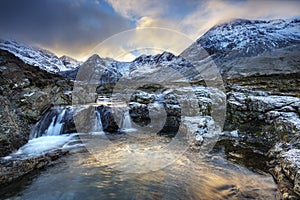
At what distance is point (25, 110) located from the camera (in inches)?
522

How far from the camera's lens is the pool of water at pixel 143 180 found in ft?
21.8

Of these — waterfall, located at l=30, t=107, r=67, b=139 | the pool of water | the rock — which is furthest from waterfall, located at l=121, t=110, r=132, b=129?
the pool of water

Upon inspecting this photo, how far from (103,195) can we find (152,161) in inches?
144

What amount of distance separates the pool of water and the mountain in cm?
10365

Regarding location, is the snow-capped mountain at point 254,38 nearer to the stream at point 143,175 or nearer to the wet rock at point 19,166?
the stream at point 143,175

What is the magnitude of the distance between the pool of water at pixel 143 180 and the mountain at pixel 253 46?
340ft

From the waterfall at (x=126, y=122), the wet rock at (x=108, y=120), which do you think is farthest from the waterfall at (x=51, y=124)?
the waterfall at (x=126, y=122)

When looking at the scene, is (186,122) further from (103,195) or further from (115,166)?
(103,195)

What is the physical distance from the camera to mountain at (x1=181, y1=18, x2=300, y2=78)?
106 metres

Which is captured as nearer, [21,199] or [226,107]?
[21,199]

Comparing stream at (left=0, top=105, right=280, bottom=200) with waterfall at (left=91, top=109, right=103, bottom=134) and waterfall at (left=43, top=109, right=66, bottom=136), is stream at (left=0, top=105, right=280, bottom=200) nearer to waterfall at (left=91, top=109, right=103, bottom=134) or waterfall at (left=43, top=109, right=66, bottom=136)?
waterfall at (left=43, top=109, right=66, bottom=136)

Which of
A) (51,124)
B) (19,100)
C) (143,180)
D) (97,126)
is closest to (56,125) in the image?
(51,124)

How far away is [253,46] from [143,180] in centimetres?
16877

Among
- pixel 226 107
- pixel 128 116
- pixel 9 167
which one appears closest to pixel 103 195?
pixel 9 167
